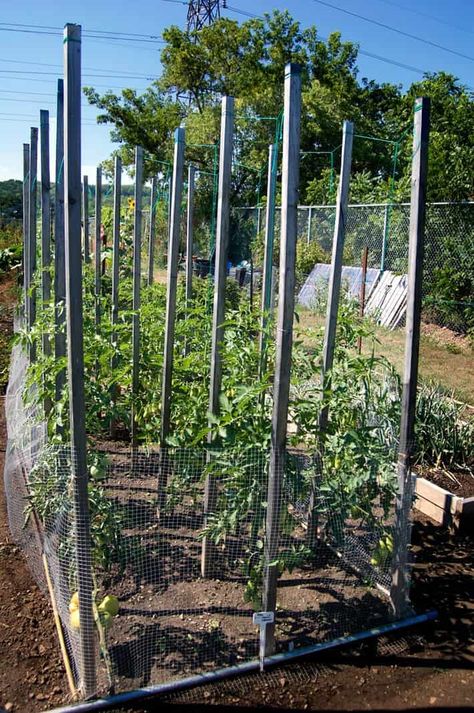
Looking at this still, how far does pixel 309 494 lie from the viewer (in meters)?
3.12

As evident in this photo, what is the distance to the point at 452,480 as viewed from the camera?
15.1ft

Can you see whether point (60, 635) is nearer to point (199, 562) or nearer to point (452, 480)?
point (199, 562)

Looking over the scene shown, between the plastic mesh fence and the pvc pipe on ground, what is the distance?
58mm

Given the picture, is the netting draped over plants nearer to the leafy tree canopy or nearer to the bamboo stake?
the bamboo stake

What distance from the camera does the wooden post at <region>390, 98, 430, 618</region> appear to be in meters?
2.78

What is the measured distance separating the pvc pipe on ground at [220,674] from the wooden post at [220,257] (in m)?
0.67

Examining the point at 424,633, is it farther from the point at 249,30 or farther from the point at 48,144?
the point at 249,30

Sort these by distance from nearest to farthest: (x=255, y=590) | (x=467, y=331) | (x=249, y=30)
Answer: (x=255, y=590) < (x=467, y=331) < (x=249, y=30)

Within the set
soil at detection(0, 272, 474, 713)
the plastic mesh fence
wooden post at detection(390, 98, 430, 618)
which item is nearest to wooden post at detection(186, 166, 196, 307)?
the plastic mesh fence

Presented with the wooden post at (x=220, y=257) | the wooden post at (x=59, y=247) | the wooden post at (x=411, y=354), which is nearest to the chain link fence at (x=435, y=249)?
the wooden post at (x=59, y=247)

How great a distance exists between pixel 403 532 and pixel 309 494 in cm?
51

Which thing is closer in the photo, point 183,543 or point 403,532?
point 403,532

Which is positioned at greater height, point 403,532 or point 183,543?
point 403,532

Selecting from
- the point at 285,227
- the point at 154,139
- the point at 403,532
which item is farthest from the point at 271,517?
the point at 154,139
